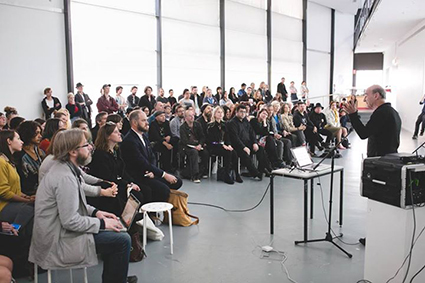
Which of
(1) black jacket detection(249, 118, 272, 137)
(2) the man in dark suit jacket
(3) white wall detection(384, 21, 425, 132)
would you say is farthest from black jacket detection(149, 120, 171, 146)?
(3) white wall detection(384, 21, 425, 132)

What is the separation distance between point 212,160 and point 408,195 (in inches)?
178

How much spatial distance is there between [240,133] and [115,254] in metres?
4.24

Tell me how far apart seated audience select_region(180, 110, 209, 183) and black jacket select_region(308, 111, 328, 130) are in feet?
12.9

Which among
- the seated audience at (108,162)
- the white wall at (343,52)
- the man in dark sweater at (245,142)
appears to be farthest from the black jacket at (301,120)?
the white wall at (343,52)

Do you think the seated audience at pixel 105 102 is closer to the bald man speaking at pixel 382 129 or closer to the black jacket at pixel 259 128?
the black jacket at pixel 259 128

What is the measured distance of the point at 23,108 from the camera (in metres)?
8.17

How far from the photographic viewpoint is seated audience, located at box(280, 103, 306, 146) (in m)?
7.99

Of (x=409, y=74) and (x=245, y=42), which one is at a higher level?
(x=245, y=42)

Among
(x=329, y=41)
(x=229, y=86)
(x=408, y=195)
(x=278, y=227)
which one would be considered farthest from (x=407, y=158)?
(x=329, y=41)

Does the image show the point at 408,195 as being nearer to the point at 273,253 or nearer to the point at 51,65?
the point at 273,253

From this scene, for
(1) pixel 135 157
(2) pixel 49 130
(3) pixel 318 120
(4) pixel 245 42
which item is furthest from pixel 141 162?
(4) pixel 245 42

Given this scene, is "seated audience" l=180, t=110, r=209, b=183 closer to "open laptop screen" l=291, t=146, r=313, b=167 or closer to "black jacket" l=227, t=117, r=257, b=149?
"black jacket" l=227, t=117, r=257, b=149

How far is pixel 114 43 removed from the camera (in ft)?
32.4

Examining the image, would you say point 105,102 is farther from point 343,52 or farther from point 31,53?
point 343,52
